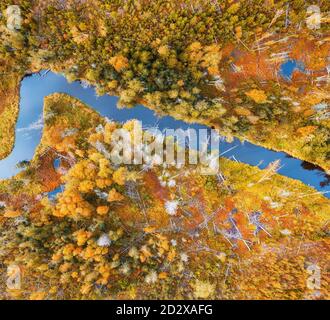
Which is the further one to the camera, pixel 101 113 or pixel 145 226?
pixel 101 113

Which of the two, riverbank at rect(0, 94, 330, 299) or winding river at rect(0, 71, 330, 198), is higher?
winding river at rect(0, 71, 330, 198)

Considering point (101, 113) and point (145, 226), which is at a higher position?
point (101, 113)

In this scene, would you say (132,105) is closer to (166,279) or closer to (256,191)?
(256,191)

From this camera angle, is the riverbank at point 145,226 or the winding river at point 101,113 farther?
the winding river at point 101,113

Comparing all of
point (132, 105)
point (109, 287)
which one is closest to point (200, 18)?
point (132, 105)

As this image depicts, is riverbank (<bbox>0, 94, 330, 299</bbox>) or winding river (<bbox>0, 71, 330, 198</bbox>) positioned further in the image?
winding river (<bbox>0, 71, 330, 198</bbox>)

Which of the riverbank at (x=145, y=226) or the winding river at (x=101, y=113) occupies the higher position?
the winding river at (x=101, y=113)
